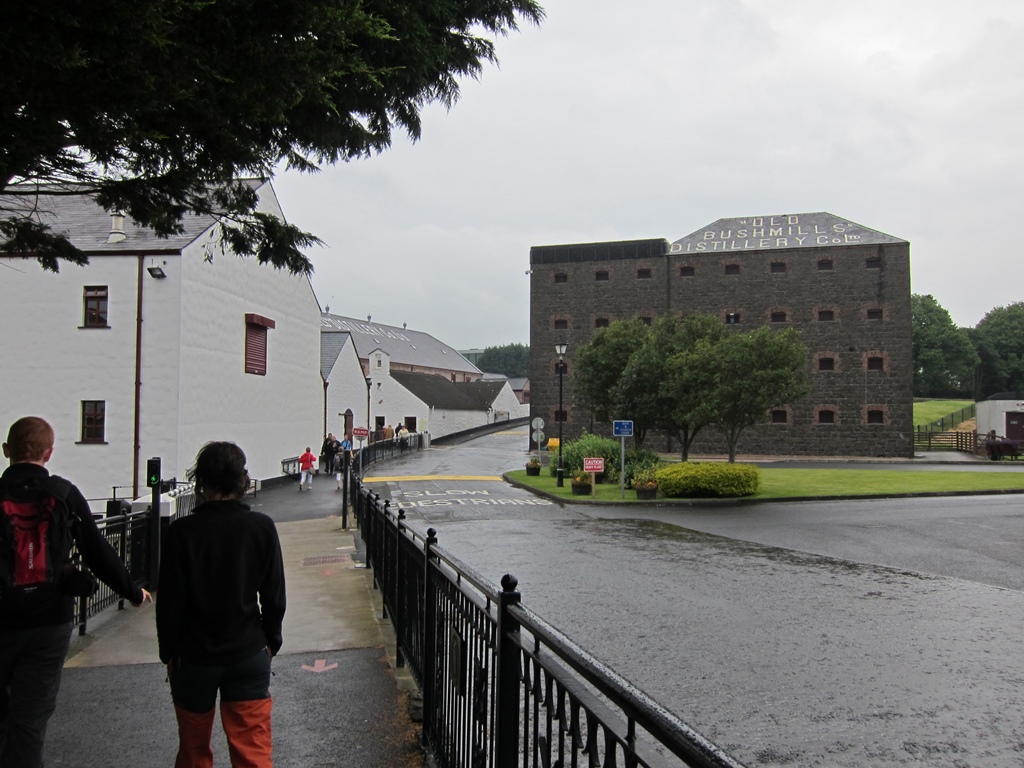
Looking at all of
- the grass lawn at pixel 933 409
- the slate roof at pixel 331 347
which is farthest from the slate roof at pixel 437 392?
the grass lawn at pixel 933 409

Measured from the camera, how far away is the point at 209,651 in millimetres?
3336

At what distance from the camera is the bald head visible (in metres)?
3.74

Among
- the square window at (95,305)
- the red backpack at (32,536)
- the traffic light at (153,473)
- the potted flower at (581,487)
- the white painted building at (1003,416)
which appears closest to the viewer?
the red backpack at (32,536)

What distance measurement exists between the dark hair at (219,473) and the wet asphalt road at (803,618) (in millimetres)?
3430

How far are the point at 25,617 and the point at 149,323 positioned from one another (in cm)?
2287

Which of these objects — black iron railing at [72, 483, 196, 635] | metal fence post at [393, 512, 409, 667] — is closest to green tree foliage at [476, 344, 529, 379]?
black iron railing at [72, 483, 196, 635]

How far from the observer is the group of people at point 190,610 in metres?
3.36

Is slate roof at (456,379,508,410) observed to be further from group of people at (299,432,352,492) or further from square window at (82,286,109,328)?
square window at (82,286,109,328)

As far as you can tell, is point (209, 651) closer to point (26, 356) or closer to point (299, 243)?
point (299, 243)

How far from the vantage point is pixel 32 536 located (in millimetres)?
3586

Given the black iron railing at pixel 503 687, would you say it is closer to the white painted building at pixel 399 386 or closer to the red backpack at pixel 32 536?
the red backpack at pixel 32 536

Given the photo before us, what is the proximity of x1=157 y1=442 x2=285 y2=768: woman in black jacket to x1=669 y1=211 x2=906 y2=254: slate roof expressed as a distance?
4857 cm

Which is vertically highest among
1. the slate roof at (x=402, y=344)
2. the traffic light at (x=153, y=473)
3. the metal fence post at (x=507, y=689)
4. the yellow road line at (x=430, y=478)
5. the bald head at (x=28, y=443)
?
the slate roof at (x=402, y=344)

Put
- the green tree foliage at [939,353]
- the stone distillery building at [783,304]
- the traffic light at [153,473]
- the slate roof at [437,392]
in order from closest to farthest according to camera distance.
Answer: the traffic light at [153,473] < the stone distillery building at [783,304] < the slate roof at [437,392] < the green tree foliage at [939,353]
